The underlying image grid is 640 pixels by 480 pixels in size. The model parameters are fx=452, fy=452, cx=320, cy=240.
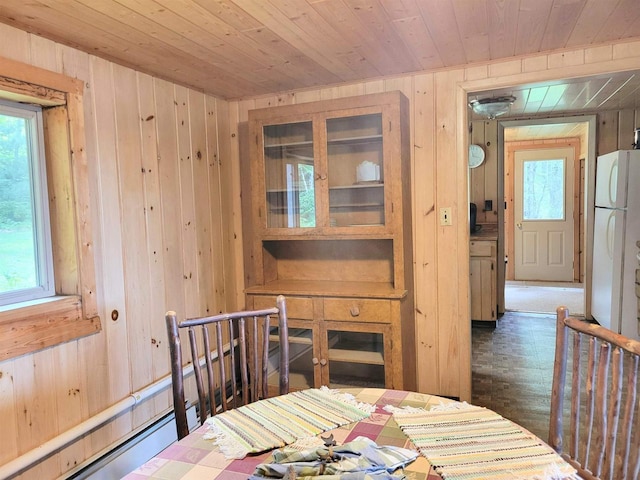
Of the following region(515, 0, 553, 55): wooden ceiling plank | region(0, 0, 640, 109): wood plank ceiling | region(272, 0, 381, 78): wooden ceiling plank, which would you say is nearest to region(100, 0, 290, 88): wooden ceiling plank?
region(0, 0, 640, 109): wood plank ceiling

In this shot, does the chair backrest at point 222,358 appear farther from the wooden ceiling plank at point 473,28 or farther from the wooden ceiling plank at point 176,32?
the wooden ceiling plank at point 473,28

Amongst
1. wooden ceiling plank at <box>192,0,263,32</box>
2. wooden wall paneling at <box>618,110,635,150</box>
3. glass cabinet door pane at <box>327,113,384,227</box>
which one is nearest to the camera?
wooden ceiling plank at <box>192,0,263,32</box>

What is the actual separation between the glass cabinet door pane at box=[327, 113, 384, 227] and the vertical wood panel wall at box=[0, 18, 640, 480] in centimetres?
28

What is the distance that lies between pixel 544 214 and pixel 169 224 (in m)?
6.01

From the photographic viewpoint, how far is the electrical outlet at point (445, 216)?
262cm

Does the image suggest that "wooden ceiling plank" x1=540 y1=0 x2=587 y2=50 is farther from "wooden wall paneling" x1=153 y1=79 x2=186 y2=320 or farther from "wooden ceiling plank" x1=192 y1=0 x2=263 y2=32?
"wooden wall paneling" x1=153 y1=79 x2=186 y2=320

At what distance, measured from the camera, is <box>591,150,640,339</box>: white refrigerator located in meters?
3.79

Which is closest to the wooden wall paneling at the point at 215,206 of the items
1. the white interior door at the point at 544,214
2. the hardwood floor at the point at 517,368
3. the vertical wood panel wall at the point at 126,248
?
the vertical wood panel wall at the point at 126,248

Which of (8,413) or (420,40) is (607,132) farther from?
(8,413)

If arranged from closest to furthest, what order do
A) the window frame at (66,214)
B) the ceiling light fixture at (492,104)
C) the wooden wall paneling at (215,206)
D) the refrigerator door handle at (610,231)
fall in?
the window frame at (66,214), the wooden wall paneling at (215,206), the ceiling light fixture at (492,104), the refrigerator door handle at (610,231)

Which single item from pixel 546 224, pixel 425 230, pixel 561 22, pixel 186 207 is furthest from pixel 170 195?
pixel 546 224

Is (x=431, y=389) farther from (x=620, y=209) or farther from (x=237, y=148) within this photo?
(x=620, y=209)

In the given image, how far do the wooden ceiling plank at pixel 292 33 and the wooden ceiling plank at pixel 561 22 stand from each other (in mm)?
957

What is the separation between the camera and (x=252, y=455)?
43.2 inches
